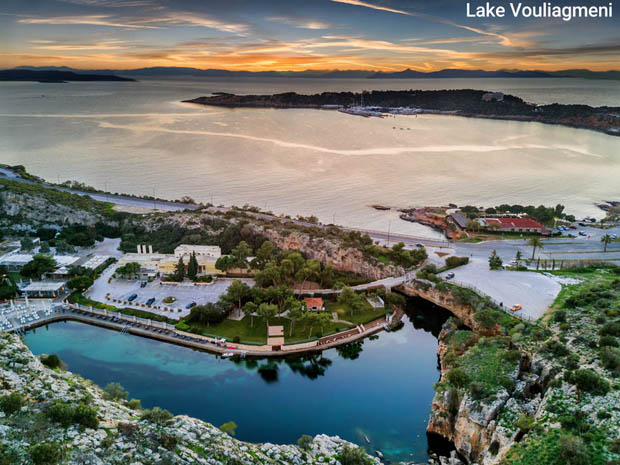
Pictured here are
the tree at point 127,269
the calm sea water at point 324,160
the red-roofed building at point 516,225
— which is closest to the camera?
the tree at point 127,269

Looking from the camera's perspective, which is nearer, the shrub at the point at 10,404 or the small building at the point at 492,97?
the shrub at the point at 10,404

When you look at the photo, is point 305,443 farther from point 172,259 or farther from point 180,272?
point 172,259

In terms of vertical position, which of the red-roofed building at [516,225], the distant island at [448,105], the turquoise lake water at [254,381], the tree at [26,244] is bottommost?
the turquoise lake water at [254,381]

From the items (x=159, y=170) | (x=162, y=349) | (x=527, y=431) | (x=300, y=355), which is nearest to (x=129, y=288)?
(x=162, y=349)

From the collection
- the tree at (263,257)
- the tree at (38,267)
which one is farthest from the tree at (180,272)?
the tree at (38,267)

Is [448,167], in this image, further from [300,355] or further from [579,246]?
[300,355]

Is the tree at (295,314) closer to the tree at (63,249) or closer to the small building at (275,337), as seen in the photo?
the small building at (275,337)
